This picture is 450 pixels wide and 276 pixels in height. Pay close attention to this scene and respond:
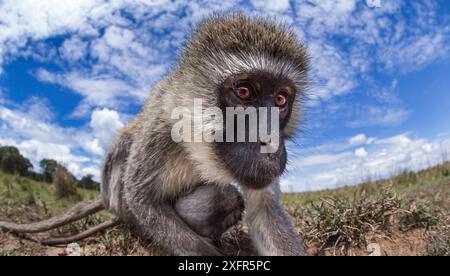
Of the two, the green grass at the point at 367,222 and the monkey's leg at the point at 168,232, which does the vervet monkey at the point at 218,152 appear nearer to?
the monkey's leg at the point at 168,232

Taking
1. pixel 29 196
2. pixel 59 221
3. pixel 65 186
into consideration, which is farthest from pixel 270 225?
pixel 65 186

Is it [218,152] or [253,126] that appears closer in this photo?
[253,126]

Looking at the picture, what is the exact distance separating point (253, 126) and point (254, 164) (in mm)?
382

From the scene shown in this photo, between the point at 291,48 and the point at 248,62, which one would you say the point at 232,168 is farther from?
the point at 291,48

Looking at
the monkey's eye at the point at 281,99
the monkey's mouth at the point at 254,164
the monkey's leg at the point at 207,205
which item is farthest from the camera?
the monkey's leg at the point at 207,205

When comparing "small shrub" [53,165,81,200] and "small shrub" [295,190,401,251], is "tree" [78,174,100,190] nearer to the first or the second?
"small shrub" [53,165,81,200]

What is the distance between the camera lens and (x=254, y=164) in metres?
4.39

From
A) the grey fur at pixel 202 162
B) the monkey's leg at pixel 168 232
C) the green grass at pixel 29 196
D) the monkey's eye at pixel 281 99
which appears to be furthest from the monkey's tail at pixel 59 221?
the monkey's eye at pixel 281 99

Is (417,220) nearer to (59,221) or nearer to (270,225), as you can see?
(270,225)

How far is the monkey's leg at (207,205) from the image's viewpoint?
582 centimetres

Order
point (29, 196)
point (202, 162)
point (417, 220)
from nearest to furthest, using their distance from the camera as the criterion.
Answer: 1. point (202, 162)
2. point (417, 220)
3. point (29, 196)

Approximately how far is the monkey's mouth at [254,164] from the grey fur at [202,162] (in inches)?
11.8

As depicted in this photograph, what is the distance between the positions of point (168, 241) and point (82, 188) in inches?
421

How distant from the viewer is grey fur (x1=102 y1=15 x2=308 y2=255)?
509cm
